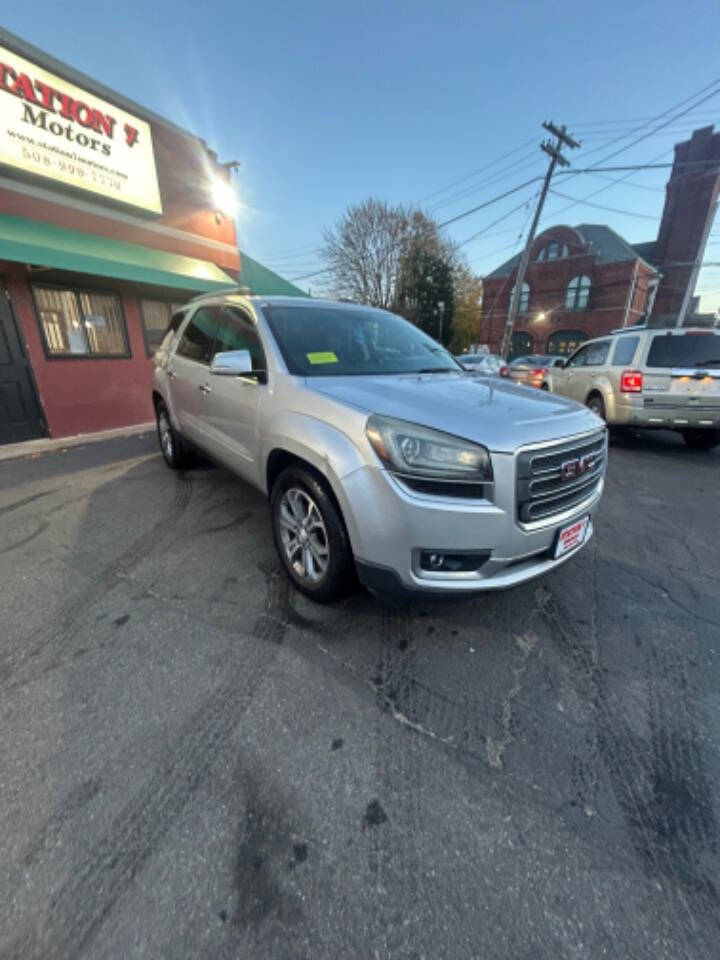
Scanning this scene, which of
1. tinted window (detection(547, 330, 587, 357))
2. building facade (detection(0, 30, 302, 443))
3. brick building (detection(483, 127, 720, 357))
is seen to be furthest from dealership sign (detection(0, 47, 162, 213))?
brick building (detection(483, 127, 720, 357))

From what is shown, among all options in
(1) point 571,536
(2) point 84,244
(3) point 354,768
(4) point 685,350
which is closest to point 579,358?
(4) point 685,350

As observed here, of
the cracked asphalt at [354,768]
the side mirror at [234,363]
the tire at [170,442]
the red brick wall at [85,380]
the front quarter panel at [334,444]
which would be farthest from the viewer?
the red brick wall at [85,380]

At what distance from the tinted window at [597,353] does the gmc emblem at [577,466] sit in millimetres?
5455

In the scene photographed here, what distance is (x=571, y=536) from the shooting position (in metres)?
2.30

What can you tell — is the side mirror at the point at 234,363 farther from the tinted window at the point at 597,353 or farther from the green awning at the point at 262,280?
the green awning at the point at 262,280

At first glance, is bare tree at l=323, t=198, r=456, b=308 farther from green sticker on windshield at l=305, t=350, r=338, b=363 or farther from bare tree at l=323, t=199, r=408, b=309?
green sticker on windshield at l=305, t=350, r=338, b=363

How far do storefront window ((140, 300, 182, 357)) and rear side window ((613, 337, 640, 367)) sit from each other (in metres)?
8.52

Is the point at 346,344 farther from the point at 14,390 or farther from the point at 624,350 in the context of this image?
the point at 14,390

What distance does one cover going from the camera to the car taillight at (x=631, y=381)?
6086 millimetres

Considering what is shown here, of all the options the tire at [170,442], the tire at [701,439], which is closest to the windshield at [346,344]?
the tire at [170,442]

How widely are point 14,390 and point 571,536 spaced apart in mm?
8850

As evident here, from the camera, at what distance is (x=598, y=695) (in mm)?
2002

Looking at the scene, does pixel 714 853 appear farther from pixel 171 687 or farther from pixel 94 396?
pixel 94 396

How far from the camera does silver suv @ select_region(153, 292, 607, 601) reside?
6.32ft
